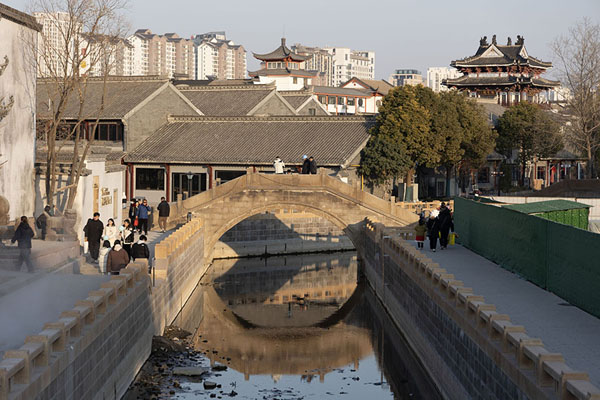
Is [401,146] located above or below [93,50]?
below

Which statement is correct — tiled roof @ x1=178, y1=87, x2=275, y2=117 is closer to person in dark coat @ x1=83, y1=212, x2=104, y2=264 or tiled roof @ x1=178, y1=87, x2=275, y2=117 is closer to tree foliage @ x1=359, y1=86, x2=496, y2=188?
tree foliage @ x1=359, y1=86, x2=496, y2=188

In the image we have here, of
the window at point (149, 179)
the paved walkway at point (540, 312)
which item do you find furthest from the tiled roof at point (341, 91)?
the paved walkway at point (540, 312)

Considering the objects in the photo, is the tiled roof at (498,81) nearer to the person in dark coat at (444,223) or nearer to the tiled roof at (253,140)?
the tiled roof at (253,140)

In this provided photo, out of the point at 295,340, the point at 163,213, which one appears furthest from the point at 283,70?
the point at 295,340

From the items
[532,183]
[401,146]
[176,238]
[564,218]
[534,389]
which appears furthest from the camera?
[532,183]

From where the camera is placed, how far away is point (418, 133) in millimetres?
53094

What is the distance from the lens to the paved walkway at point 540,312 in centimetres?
1652

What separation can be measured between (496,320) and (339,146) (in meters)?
36.3

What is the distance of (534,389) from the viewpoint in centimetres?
1389

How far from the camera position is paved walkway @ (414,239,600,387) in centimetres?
1652

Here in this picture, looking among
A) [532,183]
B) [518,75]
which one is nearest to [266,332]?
[532,183]

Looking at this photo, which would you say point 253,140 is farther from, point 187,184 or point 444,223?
point 444,223

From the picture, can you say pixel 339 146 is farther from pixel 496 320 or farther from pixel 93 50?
pixel 496 320

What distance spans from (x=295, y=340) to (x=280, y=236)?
19369 millimetres
